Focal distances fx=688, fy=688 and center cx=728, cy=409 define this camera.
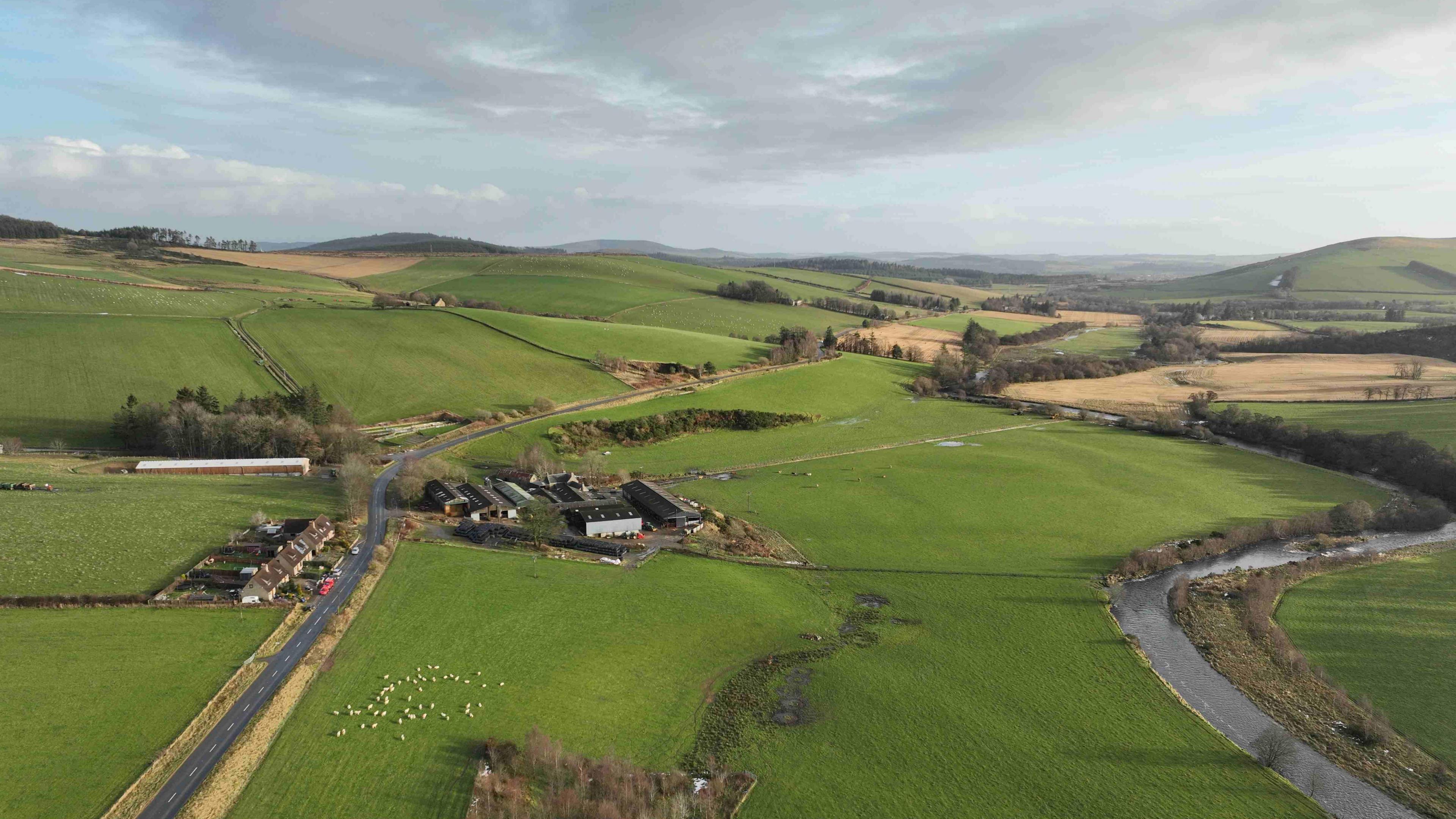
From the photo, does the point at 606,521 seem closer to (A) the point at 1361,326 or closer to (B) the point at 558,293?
(B) the point at 558,293

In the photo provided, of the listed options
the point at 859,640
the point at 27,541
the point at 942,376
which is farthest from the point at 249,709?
the point at 942,376

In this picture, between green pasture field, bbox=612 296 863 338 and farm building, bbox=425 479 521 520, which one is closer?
farm building, bbox=425 479 521 520

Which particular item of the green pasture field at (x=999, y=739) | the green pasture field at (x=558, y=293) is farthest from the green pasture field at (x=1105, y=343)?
the green pasture field at (x=999, y=739)

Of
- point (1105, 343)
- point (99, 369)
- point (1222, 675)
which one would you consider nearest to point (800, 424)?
point (1222, 675)

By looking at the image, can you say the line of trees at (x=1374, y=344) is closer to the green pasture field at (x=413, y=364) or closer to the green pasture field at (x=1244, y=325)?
the green pasture field at (x=1244, y=325)

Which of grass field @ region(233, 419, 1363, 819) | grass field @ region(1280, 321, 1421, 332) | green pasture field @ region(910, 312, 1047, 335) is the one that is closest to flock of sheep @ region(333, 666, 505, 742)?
grass field @ region(233, 419, 1363, 819)

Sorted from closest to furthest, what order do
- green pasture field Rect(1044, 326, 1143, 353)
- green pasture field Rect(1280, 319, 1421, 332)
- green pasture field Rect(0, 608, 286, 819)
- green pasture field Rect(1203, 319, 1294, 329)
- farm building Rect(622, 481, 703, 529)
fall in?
green pasture field Rect(0, 608, 286, 819) < farm building Rect(622, 481, 703, 529) < green pasture field Rect(1044, 326, 1143, 353) < green pasture field Rect(1280, 319, 1421, 332) < green pasture field Rect(1203, 319, 1294, 329)

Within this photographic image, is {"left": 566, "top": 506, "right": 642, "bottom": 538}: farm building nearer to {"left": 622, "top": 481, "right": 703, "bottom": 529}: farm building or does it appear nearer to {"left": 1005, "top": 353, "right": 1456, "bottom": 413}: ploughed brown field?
{"left": 622, "top": 481, "right": 703, "bottom": 529}: farm building
